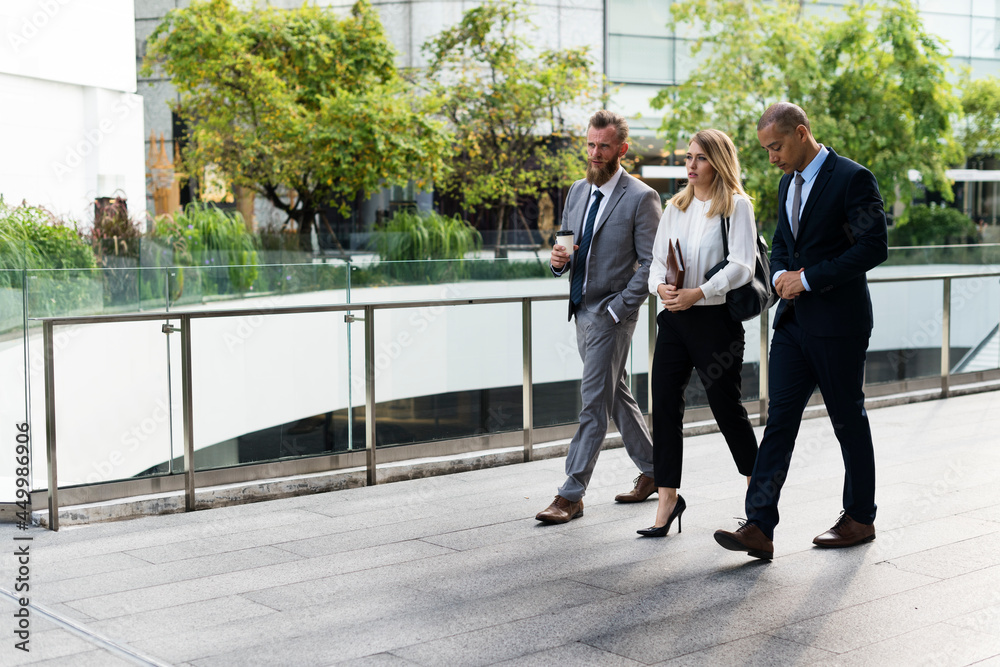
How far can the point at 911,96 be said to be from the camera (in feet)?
83.0

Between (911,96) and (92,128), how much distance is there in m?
18.2

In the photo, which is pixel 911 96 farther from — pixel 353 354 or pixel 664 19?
pixel 353 354

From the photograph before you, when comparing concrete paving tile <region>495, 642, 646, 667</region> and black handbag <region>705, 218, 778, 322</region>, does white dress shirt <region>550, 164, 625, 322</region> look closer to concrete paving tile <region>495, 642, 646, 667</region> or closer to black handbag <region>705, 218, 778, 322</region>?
black handbag <region>705, 218, 778, 322</region>

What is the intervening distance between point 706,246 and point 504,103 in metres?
21.0

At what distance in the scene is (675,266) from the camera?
4711 mm

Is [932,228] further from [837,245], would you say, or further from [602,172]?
[837,245]

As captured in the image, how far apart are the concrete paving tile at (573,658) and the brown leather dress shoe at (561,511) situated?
167 centimetres

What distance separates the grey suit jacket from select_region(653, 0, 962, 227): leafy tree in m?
20.2

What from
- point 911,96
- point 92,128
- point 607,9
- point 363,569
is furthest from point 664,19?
point 363,569

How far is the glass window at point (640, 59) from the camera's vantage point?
31797 millimetres

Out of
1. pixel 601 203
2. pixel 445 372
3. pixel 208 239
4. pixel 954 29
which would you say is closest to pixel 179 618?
pixel 601 203

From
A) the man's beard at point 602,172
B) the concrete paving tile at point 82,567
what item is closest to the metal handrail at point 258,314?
the concrete paving tile at point 82,567

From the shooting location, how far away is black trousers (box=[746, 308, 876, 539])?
4.50 m

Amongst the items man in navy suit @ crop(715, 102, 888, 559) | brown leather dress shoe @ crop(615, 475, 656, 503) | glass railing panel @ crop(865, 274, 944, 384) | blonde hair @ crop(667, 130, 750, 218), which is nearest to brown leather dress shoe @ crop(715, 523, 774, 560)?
man in navy suit @ crop(715, 102, 888, 559)
